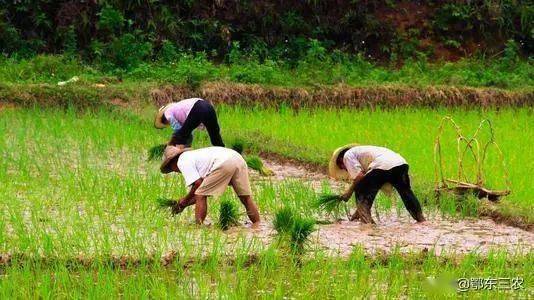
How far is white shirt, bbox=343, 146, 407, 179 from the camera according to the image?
660 centimetres

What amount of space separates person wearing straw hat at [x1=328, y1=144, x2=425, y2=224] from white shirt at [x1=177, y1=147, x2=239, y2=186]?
706mm

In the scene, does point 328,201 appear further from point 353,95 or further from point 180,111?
point 353,95

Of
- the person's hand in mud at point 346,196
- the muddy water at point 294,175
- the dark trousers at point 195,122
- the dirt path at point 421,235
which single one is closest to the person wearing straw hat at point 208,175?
the dirt path at point 421,235

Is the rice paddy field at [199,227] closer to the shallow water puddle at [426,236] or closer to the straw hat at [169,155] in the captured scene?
the shallow water puddle at [426,236]

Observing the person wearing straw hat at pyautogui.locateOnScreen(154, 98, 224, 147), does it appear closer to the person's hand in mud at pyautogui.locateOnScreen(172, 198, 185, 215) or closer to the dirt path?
the person's hand in mud at pyautogui.locateOnScreen(172, 198, 185, 215)

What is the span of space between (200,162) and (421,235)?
1.34 m

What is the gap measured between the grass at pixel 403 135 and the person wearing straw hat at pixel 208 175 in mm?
1389

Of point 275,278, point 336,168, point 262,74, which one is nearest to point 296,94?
point 262,74

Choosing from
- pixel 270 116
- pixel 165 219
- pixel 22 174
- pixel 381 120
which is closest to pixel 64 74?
pixel 270 116

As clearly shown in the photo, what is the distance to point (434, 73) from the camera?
1430 centimetres

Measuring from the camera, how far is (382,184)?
6703 mm

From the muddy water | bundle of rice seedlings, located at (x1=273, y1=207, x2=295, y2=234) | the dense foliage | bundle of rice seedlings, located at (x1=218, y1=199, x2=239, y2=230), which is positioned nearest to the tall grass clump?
bundle of rice seedlings, located at (x1=273, y1=207, x2=295, y2=234)

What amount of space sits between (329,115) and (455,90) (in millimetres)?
1781

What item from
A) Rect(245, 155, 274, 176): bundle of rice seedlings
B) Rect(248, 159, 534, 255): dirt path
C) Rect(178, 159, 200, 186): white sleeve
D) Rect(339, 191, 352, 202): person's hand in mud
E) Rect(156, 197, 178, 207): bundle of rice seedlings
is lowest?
Rect(245, 155, 274, 176): bundle of rice seedlings
